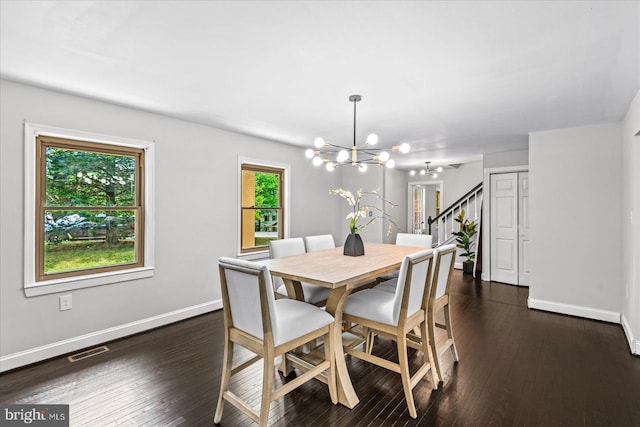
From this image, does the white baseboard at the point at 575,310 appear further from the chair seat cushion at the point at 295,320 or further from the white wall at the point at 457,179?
the white wall at the point at 457,179

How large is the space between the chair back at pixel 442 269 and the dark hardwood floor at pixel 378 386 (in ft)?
2.19

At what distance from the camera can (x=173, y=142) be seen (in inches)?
146

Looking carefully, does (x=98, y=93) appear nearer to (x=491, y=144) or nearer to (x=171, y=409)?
(x=171, y=409)

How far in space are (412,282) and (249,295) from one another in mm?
1081

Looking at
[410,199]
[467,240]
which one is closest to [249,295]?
[467,240]

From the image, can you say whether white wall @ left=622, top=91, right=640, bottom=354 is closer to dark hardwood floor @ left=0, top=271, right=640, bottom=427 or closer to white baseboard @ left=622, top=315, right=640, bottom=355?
white baseboard @ left=622, top=315, right=640, bottom=355

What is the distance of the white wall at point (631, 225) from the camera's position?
291cm

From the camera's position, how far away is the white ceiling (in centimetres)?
169

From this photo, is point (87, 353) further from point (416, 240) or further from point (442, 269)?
point (416, 240)

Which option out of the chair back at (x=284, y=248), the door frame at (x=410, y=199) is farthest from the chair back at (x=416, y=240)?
the door frame at (x=410, y=199)

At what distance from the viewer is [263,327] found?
1.83m

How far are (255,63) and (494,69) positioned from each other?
1757 millimetres

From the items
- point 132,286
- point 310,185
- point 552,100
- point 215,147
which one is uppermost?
point 552,100

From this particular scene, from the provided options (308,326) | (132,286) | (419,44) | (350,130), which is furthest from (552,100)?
(132,286)
